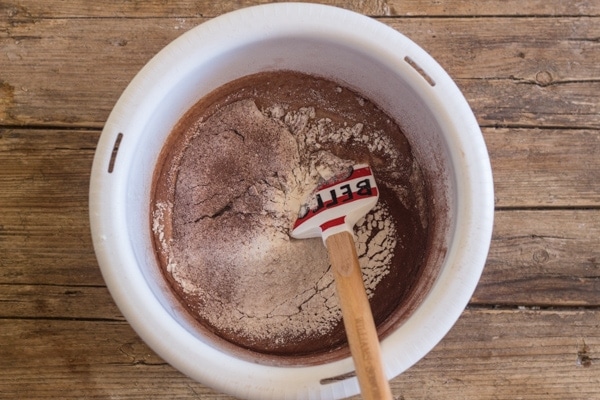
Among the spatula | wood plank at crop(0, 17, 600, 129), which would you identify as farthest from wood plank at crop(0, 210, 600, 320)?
the spatula

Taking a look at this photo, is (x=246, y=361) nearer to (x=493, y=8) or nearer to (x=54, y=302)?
(x=54, y=302)

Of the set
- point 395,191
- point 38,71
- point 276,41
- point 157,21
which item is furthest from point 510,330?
point 38,71

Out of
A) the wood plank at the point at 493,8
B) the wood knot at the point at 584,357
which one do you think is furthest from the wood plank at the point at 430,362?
the wood plank at the point at 493,8

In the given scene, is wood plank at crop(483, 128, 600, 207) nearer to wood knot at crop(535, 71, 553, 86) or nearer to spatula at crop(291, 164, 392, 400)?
wood knot at crop(535, 71, 553, 86)

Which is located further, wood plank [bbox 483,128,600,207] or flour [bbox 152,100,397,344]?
wood plank [bbox 483,128,600,207]

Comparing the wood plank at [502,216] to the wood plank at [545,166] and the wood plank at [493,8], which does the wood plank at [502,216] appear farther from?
the wood plank at [493,8]

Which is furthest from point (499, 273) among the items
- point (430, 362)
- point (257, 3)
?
point (257, 3)

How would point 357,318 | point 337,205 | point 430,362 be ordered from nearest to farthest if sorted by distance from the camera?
point 357,318, point 337,205, point 430,362
